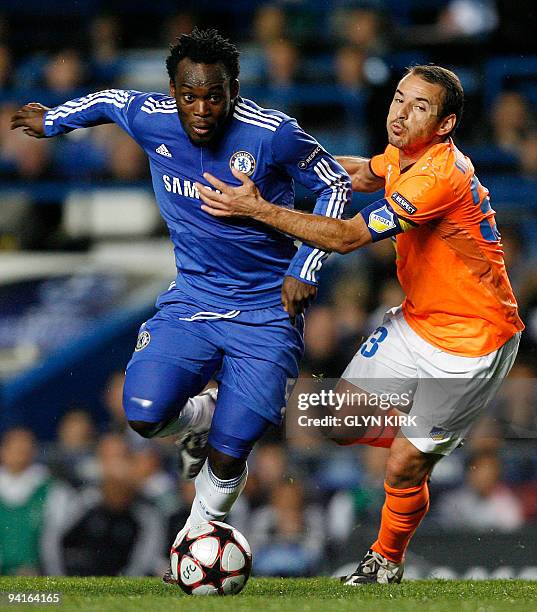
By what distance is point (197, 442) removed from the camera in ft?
17.3

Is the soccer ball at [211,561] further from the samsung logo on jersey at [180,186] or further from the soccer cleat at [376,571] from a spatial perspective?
the samsung logo on jersey at [180,186]

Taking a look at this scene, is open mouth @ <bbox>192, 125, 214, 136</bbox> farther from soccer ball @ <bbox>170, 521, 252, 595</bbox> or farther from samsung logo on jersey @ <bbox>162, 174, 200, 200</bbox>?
soccer ball @ <bbox>170, 521, 252, 595</bbox>

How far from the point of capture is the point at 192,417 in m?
5.06

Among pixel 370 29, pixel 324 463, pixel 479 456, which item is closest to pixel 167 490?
pixel 324 463

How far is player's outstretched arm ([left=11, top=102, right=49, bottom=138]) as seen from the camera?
17.1ft

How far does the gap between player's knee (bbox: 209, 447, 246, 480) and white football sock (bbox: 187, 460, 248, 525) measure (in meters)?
0.02

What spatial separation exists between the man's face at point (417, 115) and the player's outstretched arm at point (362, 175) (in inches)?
15.5

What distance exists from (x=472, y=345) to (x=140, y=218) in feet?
13.3

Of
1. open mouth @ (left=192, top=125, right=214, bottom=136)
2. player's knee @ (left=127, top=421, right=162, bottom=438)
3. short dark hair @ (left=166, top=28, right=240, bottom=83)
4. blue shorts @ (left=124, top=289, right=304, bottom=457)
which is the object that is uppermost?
short dark hair @ (left=166, top=28, right=240, bottom=83)

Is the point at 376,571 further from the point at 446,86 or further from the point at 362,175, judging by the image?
the point at 446,86

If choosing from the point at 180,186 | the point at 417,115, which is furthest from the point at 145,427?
the point at 417,115

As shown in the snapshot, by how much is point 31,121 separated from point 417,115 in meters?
1.64

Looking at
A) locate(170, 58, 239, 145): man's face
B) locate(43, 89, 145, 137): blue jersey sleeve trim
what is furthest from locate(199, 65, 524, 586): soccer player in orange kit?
locate(43, 89, 145, 137): blue jersey sleeve trim

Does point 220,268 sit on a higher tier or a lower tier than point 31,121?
lower
